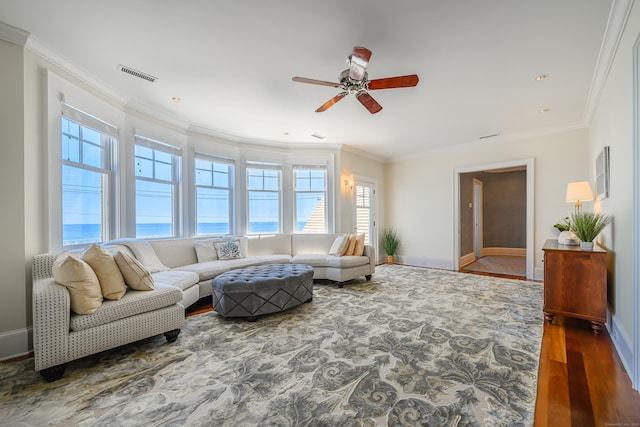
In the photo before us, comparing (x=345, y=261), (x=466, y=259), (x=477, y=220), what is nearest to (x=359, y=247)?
(x=345, y=261)

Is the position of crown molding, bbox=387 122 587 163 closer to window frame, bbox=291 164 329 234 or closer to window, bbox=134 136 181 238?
window frame, bbox=291 164 329 234

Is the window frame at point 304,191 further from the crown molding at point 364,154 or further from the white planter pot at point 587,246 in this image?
the white planter pot at point 587,246

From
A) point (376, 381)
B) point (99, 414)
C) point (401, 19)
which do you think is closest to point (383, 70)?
point (401, 19)

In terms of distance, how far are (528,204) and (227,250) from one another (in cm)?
548

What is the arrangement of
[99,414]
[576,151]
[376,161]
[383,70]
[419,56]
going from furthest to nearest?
[376,161]
[576,151]
[383,70]
[419,56]
[99,414]

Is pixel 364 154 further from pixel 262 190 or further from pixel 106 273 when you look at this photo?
pixel 106 273

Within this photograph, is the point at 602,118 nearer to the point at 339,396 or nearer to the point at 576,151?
the point at 576,151

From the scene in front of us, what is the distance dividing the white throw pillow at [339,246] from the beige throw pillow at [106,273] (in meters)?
3.26

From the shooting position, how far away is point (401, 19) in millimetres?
2088

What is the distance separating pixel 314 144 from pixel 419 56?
130 inches

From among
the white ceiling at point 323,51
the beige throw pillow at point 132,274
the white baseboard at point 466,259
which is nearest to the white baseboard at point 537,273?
the white baseboard at point 466,259

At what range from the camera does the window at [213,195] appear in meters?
4.76

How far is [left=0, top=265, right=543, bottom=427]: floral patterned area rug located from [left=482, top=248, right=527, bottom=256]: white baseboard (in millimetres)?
5656

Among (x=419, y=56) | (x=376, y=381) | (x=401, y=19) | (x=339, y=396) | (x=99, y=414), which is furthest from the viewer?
(x=419, y=56)
